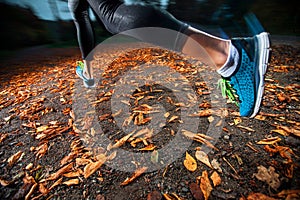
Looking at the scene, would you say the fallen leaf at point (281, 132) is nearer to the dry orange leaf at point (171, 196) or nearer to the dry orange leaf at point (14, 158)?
the dry orange leaf at point (171, 196)

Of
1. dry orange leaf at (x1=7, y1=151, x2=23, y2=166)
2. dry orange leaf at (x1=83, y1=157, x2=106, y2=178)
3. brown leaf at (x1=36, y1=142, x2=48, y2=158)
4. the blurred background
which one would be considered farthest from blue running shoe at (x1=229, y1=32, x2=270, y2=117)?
the blurred background

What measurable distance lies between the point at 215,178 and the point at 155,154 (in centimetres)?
28

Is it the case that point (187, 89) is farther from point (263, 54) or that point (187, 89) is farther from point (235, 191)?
point (235, 191)

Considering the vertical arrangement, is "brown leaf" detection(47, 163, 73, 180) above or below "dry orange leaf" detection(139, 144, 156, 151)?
below

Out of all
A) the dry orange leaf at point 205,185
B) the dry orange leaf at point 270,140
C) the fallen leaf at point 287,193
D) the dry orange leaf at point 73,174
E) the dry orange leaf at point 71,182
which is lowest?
the dry orange leaf at point 73,174

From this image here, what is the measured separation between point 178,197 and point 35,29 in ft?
21.6

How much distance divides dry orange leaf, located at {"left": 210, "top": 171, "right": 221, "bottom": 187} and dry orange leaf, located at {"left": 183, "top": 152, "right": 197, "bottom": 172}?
8 cm

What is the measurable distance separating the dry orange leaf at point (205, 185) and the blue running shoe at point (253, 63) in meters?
0.40

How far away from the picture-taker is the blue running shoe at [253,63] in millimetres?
727

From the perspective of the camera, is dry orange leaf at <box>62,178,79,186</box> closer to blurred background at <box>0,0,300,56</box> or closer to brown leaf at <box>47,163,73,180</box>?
brown leaf at <box>47,163,73,180</box>

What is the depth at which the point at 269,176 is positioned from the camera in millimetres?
640

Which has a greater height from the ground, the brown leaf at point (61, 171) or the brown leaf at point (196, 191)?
the brown leaf at point (196, 191)

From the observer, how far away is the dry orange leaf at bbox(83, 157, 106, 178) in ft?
2.44

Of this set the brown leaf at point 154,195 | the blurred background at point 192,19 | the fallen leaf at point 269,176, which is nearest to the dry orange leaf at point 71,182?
the brown leaf at point 154,195
